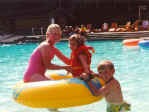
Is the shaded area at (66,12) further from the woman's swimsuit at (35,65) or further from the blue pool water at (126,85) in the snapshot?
the woman's swimsuit at (35,65)

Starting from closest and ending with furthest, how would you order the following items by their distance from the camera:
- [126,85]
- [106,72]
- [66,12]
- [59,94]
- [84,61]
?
[106,72]
[59,94]
[84,61]
[126,85]
[66,12]

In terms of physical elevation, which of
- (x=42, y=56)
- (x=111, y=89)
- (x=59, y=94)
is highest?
(x=42, y=56)

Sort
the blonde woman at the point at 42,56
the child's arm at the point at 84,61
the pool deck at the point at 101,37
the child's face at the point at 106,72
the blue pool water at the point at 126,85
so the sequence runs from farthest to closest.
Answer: the pool deck at the point at 101,37 → the blue pool water at the point at 126,85 → the blonde woman at the point at 42,56 → the child's arm at the point at 84,61 → the child's face at the point at 106,72

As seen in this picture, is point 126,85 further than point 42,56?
Yes

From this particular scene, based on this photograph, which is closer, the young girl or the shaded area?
the young girl

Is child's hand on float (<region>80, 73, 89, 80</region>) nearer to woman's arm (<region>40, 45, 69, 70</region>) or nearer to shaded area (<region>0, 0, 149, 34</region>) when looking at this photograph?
woman's arm (<region>40, 45, 69, 70</region>)

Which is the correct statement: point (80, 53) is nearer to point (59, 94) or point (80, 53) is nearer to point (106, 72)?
point (59, 94)

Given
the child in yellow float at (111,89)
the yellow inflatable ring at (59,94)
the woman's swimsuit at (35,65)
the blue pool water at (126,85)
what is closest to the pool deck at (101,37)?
the blue pool water at (126,85)

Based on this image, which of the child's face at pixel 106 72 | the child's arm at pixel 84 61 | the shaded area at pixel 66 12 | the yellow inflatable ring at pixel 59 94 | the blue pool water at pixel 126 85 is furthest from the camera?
the shaded area at pixel 66 12

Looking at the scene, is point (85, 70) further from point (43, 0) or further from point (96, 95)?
point (43, 0)

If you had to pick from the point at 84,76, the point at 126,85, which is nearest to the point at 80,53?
the point at 84,76

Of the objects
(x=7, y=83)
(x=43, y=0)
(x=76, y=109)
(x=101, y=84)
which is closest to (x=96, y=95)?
(x=101, y=84)

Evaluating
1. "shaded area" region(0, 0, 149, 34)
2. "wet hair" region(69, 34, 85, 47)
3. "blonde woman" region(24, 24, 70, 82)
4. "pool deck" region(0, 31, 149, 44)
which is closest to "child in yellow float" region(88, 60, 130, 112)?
"wet hair" region(69, 34, 85, 47)

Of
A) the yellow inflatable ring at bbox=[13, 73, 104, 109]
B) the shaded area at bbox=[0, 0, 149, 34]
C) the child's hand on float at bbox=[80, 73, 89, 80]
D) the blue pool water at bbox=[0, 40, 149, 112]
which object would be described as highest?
the shaded area at bbox=[0, 0, 149, 34]
